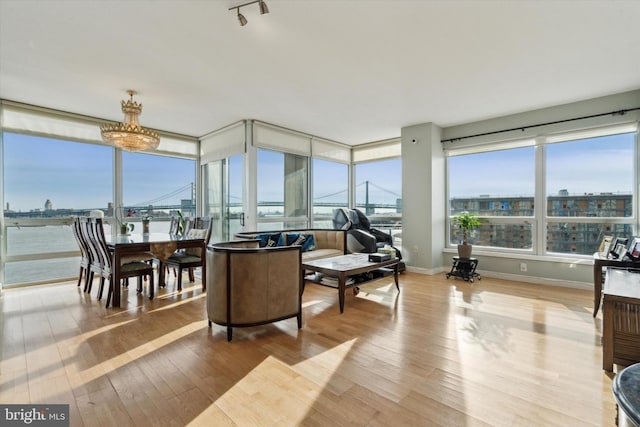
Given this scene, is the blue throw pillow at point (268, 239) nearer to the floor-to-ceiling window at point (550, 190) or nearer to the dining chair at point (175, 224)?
the dining chair at point (175, 224)

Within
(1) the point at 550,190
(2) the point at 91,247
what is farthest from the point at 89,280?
(1) the point at 550,190

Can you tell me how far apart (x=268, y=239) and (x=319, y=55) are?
2544 millimetres

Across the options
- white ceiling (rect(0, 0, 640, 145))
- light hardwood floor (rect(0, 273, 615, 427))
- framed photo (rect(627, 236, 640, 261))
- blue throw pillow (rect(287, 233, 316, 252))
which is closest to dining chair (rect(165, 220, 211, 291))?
light hardwood floor (rect(0, 273, 615, 427))

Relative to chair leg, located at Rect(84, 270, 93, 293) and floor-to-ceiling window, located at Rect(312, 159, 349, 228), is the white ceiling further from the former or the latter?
chair leg, located at Rect(84, 270, 93, 293)

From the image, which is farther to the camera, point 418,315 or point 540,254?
point 540,254

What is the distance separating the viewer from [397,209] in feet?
21.2

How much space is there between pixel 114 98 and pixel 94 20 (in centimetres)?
194

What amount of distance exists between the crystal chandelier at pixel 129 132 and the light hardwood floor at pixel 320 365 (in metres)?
2.08

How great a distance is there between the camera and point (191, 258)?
4293mm

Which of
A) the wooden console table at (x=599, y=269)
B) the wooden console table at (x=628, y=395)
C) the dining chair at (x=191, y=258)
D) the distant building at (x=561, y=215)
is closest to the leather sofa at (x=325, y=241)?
the dining chair at (x=191, y=258)

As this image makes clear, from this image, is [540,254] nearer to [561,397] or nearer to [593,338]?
[593,338]

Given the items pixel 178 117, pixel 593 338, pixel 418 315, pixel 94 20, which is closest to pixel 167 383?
pixel 418 315

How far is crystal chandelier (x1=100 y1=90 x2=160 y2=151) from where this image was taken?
3778 mm

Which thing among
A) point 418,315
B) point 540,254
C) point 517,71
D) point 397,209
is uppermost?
point 517,71
